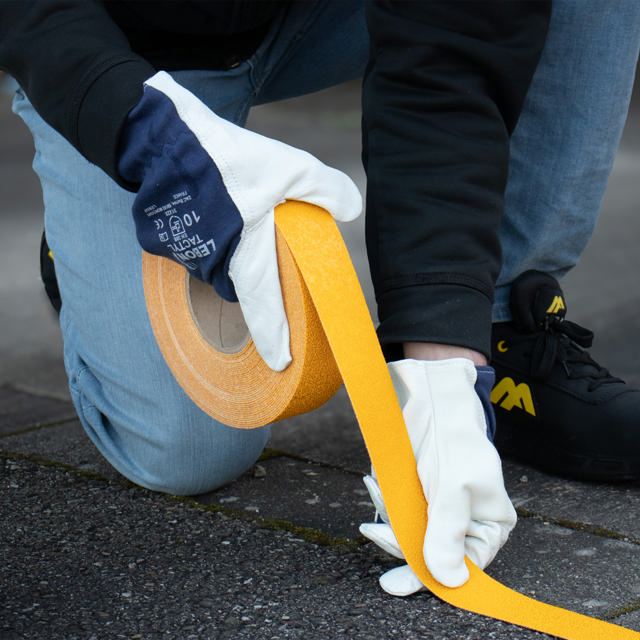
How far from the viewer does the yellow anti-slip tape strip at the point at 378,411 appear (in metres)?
1.03

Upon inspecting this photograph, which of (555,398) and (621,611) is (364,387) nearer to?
(621,611)

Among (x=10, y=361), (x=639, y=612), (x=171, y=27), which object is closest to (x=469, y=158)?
(x=639, y=612)

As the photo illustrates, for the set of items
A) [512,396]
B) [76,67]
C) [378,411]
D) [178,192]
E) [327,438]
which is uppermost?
[76,67]

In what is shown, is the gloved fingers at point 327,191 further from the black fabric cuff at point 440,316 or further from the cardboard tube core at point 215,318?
the cardboard tube core at point 215,318

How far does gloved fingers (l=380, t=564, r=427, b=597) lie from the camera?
1093 mm

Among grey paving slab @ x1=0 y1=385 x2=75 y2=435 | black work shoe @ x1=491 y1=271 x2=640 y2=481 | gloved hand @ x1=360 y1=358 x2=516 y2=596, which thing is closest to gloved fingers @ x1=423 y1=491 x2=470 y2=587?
gloved hand @ x1=360 y1=358 x2=516 y2=596

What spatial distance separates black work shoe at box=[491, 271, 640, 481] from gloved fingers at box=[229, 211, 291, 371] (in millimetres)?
652

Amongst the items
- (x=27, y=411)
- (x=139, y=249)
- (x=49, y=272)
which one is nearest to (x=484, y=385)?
(x=139, y=249)

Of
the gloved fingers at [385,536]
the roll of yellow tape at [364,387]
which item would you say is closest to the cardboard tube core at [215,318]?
the roll of yellow tape at [364,387]

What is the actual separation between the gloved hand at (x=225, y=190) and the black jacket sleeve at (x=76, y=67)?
0.05 metres

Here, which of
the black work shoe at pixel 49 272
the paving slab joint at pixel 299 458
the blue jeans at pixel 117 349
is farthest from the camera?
the black work shoe at pixel 49 272

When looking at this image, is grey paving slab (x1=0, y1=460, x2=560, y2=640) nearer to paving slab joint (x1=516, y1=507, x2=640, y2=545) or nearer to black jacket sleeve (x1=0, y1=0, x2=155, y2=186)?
paving slab joint (x1=516, y1=507, x2=640, y2=545)

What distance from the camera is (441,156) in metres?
1.12

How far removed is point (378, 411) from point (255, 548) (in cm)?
37
